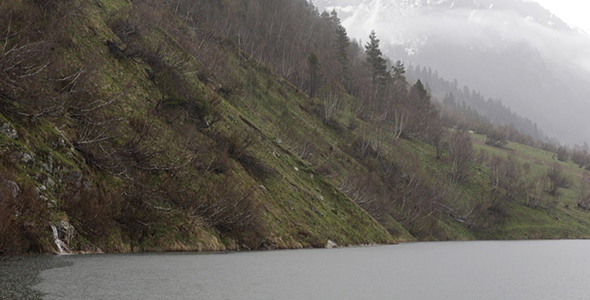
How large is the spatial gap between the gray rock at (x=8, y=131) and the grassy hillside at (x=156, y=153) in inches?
3.2

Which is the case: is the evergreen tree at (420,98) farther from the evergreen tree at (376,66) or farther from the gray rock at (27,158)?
the gray rock at (27,158)

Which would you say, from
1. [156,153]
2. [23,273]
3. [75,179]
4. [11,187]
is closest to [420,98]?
[156,153]

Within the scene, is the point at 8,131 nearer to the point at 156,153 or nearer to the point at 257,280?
the point at 156,153

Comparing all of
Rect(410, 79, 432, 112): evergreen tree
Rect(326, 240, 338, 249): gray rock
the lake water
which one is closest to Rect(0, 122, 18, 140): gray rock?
the lake water

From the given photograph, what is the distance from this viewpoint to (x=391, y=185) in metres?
68.6

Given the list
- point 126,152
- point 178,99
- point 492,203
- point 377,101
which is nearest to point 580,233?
point 492,203

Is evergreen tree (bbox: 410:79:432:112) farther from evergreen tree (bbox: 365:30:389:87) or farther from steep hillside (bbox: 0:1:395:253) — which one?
steep hillside (bbox: 0:1:395:253)

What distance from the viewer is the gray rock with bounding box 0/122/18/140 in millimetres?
16581

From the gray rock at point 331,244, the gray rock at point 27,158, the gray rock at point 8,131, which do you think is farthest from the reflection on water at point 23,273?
the gray rock at point 331,244

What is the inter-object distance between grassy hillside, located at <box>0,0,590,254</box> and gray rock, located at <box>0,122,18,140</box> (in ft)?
0.27

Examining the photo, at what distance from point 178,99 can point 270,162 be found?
11112mm

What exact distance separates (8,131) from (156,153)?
9.18 meters

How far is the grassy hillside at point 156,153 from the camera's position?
1772 cm

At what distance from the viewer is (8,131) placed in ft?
55.0
